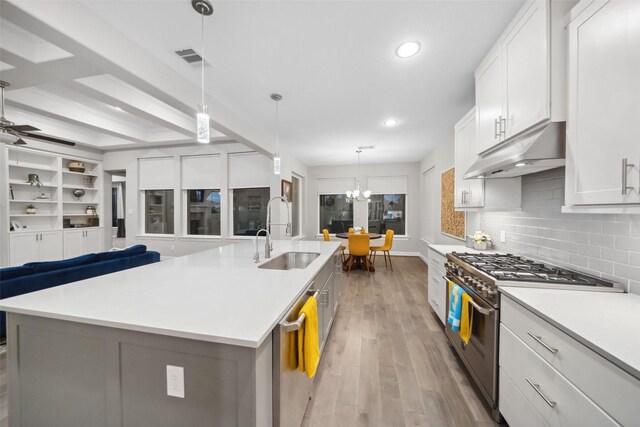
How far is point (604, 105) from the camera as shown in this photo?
1.15 metres

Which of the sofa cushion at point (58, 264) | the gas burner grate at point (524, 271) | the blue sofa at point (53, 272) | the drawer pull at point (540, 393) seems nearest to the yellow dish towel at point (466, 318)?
the gas burner grate at point (524, 271)

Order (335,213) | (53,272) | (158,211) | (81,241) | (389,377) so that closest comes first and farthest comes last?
(389,377), (53,272), (81,241), (158,211), (335,213)

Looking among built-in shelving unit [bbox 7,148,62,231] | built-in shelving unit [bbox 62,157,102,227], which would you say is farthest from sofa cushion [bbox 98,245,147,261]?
built-in shelving unit [bbox 62,157,102,227]

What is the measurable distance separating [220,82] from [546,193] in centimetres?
330

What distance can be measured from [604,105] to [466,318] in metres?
1.49

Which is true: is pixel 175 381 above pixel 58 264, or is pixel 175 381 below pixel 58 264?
below

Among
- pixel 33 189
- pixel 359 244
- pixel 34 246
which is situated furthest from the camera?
pixel 359 244

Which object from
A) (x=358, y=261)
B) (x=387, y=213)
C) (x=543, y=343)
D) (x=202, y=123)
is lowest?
(x=358, y=261)

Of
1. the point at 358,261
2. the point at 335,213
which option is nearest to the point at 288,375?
the point at 358,261

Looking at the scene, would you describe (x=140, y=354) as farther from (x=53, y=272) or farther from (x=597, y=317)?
(x=53, y=272)

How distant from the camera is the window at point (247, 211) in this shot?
5.51 metres

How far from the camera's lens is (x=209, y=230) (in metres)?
5.63

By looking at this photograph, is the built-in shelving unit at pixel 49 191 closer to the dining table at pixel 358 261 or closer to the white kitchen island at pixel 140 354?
the white kitchen island at pixel 140 354

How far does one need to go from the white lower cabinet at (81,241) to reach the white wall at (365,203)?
5180mm
